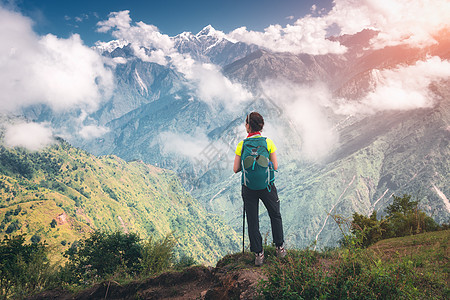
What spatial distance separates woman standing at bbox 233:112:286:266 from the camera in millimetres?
5988

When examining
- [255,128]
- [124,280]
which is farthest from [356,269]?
[124,280]

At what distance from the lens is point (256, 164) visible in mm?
5941

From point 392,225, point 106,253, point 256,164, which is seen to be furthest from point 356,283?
point 392,225

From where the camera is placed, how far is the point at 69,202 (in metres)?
154

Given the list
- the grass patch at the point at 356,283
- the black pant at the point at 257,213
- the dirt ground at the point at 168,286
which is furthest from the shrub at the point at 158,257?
the grass patch at the point at 356,283

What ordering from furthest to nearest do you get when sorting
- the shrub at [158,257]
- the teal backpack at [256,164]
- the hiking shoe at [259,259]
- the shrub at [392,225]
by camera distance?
1. the shrub at [158,257]
2. the hiking shoe at [259,259]
3. the teal backpack at [256,164]
4. the shrub at [392,225]

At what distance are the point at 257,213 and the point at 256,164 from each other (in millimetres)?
1284

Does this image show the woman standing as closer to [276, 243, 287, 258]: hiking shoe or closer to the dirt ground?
[276, 243, 287, 258]: hiking shoe

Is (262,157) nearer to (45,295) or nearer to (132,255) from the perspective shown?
(45,295)

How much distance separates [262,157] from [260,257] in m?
2.54

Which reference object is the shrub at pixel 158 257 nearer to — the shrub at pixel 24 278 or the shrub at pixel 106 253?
the shrub at pixel 24 278

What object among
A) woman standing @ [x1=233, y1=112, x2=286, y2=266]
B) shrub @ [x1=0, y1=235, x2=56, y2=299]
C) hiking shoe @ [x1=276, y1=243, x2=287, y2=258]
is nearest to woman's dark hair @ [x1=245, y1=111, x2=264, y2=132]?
woman standing @ [x1=233, y1=112, x2=286, y2=266]

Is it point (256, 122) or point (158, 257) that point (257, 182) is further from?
point (158, 257)

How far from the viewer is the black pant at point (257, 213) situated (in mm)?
6160
